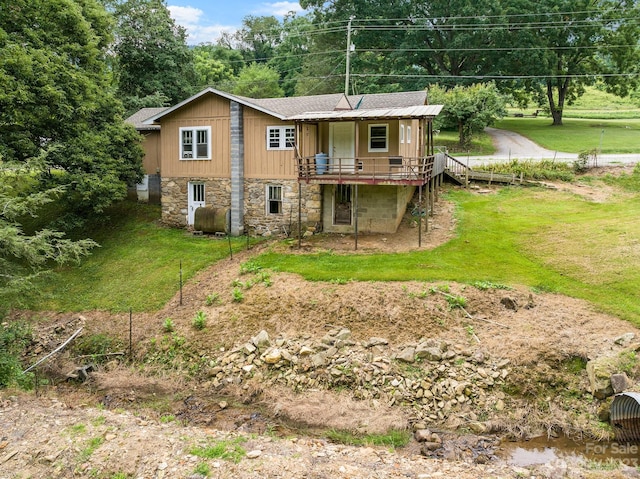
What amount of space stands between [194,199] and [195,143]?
2.60 m

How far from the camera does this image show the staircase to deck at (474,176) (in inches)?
1080

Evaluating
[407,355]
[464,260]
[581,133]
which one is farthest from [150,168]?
[581,133]

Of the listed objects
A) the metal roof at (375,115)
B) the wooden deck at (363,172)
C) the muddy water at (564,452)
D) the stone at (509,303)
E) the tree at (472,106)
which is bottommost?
the muddy water at (564,452)

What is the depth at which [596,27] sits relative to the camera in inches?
1796

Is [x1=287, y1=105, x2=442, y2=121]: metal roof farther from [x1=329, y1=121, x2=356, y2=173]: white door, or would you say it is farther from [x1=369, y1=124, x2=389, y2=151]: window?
[x1=369, y1=124, x2=389, y2=151]: window

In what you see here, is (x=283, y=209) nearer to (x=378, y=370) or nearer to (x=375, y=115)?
(x=375, y=115)

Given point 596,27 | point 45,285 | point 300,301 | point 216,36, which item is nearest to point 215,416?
point 300,301

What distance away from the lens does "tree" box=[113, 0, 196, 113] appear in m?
34.5

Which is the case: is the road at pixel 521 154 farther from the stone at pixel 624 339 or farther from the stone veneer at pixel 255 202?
the stone at pixel 624 339

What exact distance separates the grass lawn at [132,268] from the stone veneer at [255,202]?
3.22ft

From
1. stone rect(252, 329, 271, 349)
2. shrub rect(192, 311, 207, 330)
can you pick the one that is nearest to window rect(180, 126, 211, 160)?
shrub rect(192, 311, 207, 330)

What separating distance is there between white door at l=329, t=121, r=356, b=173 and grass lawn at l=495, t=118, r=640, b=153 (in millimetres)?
23517

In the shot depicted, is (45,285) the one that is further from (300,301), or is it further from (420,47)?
(420,47)

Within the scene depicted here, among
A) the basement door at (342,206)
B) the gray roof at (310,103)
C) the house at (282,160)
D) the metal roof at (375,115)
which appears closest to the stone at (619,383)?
the metal roof at (375,115)
